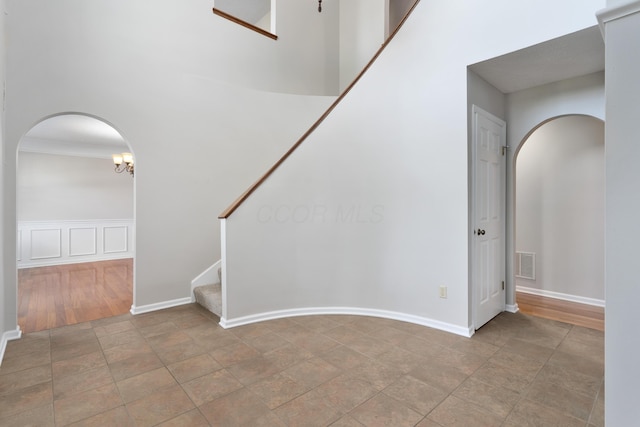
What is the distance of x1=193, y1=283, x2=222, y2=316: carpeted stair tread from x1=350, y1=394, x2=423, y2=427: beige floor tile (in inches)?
75.5

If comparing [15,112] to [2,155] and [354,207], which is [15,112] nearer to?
[2,155]

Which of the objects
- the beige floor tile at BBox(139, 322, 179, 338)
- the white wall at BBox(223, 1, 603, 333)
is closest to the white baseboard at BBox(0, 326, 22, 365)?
the beige floor tile at BBox(139, 322, 179, 338)

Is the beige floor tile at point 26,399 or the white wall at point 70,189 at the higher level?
the white wall at point 70,189

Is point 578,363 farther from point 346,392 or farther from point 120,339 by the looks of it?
Result: point 120,339

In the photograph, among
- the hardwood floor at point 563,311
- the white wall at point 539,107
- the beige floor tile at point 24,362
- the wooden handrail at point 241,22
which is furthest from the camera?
the wooden handrail at point 241,22

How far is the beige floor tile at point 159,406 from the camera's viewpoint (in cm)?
167

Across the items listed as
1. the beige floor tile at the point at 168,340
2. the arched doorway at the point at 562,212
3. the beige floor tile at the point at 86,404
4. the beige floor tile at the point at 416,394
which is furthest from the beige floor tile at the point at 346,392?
the arched doorway at the point at 562,212

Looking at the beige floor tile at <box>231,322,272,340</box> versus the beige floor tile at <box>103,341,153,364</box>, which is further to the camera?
the beige floor tile at <box>231,322,272,340</box>

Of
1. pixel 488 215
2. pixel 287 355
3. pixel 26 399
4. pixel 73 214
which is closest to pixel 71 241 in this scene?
pixel 73 214

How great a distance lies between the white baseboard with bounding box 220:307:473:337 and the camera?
2789 mm

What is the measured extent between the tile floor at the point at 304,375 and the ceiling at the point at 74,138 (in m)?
3.17

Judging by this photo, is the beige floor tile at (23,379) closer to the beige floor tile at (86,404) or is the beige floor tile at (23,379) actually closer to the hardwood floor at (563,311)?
the beige floor tile at (86,404)

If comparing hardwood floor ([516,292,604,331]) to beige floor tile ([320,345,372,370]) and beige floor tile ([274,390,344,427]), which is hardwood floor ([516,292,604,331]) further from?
beige floor tile ([274,390,344,427])

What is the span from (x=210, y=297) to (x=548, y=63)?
3.86m
